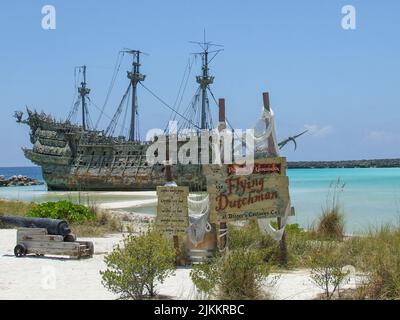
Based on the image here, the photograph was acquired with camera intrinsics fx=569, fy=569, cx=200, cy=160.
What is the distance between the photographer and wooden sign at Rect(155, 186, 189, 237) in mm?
10422

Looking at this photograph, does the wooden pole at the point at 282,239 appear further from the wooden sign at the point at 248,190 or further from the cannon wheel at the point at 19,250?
the cannon wheel at the point at 19,250

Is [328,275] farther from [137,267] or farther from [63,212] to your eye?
[63,212]

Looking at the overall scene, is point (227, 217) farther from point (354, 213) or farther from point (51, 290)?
point (354, 213)

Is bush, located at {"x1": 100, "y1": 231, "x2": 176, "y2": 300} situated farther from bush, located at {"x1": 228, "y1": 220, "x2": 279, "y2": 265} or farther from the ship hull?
the ship hull

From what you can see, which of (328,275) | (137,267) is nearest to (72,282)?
(137,267)

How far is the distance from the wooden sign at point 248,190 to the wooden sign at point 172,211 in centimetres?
61

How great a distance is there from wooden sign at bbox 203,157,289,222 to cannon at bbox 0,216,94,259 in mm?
2854

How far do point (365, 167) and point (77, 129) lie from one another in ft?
417

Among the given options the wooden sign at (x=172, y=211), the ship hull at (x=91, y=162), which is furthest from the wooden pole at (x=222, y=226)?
the ship hull at (x=91, y=162)

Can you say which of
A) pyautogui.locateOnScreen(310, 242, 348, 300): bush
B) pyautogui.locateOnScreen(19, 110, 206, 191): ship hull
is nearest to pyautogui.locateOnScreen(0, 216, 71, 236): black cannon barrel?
pyautogui.locateOnScreen(310, 242, 348, 300): bush

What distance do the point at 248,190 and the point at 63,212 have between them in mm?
7803

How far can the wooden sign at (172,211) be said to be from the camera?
34.2 feet

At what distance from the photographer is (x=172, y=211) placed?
10500 millimetres
